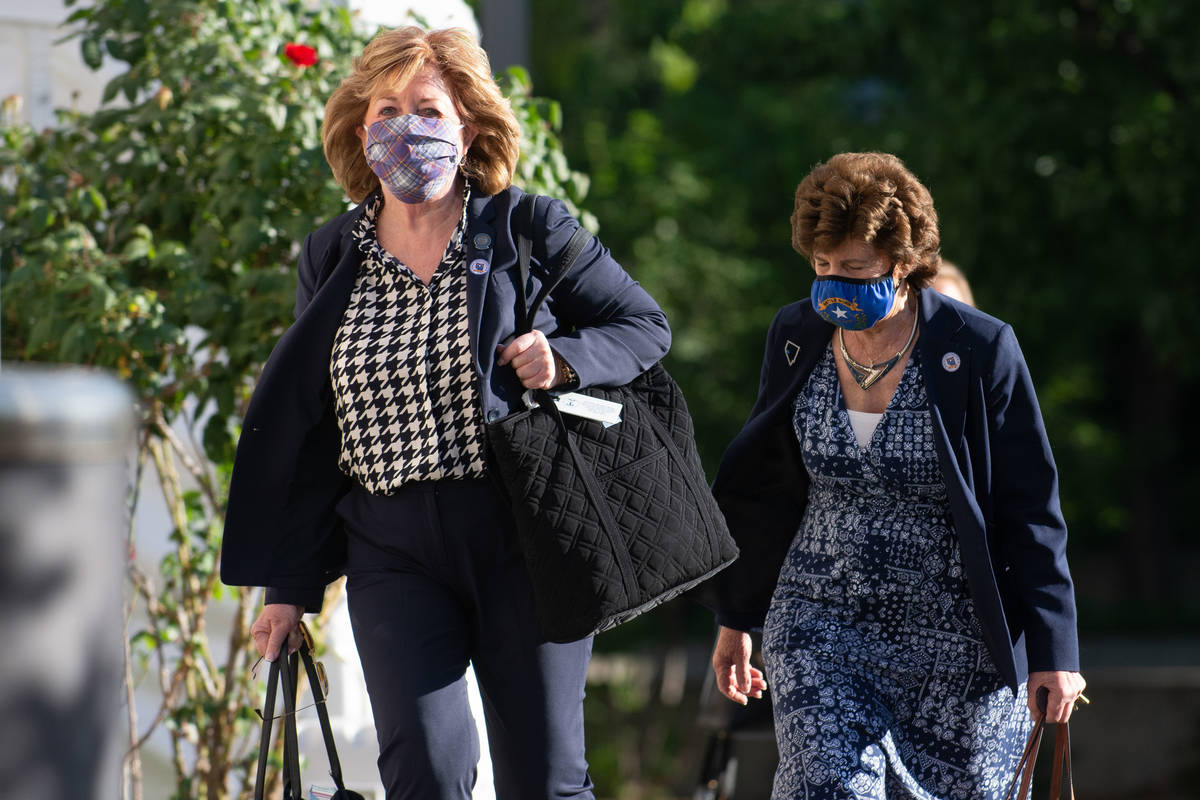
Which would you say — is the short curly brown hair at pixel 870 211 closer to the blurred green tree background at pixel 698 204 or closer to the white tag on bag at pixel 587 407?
the white tag on bag at pixel 587 407

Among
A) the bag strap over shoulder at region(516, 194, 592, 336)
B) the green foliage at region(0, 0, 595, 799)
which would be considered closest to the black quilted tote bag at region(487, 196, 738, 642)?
the bag strap over shoulder at region(516, 194, 592, 336)

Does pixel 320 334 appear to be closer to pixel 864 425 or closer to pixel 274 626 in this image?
pixel 274 626

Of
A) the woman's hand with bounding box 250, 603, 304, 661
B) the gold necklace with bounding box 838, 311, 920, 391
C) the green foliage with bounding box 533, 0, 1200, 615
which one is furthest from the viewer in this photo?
the green foliage with bounding box 533, 0, 1200, 615

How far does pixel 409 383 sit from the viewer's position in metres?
2.93

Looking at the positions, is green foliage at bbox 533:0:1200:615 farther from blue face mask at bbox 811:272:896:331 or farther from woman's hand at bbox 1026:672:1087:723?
woman's hand at bbox 1026:672:1087:723

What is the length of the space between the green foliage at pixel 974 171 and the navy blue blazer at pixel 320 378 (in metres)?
7.46

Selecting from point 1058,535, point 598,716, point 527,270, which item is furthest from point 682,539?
point 598,716

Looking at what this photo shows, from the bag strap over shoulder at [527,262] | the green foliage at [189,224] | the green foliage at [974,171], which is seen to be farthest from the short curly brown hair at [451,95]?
the green foliage at [974,171]

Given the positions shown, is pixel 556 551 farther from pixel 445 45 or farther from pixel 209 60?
pixel 209 60

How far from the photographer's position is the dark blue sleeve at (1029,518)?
10.5 feet

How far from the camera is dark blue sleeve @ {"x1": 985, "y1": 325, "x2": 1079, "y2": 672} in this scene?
3.20 m

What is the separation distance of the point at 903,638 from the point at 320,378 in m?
1.31

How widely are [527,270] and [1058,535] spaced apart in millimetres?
1223

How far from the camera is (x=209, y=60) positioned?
13.5ft
